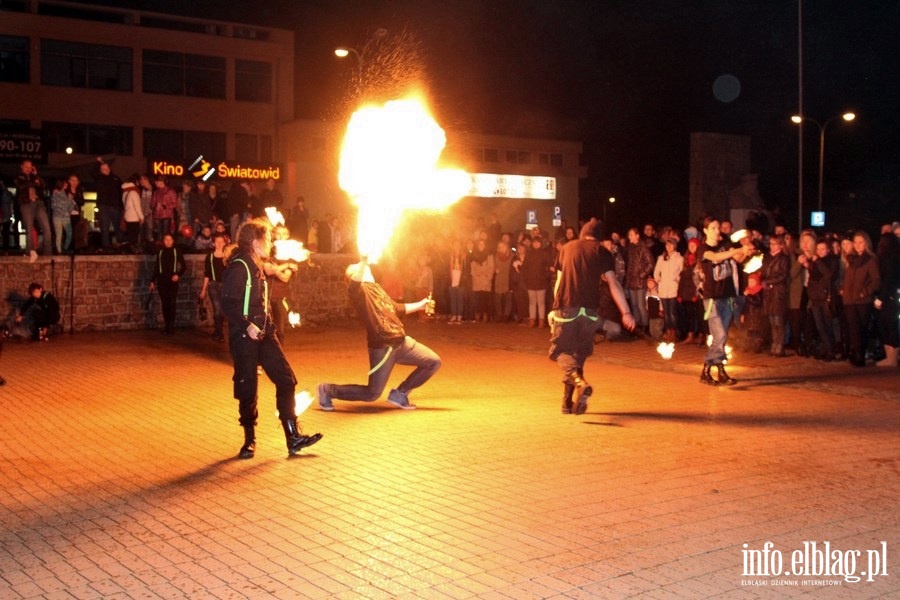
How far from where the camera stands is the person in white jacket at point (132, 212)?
22.3 m

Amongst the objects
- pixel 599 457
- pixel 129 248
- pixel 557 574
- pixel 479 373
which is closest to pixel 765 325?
pixel 479 373

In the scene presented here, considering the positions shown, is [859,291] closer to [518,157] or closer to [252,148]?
[252,148]

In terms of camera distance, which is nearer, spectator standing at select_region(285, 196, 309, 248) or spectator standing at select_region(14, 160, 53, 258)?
spectator standing at select_region(14, 160, 53, 258)

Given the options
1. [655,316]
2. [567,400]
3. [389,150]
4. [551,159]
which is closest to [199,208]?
[389,150]

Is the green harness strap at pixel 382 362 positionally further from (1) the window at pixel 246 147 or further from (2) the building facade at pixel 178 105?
→ (1) the window at pixel 246 147

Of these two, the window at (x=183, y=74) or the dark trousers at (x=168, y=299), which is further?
the window at (x=183, y=74)

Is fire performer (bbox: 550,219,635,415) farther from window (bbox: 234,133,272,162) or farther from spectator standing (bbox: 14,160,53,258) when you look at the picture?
window (bbox: 234,133,272,162)

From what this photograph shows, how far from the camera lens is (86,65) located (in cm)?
4888

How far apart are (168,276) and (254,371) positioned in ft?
38.9

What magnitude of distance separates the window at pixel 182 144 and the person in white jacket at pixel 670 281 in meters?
38.2

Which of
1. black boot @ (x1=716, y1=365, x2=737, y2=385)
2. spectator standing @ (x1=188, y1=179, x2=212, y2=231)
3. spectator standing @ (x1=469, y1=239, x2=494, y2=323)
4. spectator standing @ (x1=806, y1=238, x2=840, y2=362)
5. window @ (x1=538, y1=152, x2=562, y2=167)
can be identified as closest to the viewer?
black boot @ (x1=716, y1=365, x2=737, y2=385)

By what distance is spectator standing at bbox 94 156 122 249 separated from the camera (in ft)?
72.4

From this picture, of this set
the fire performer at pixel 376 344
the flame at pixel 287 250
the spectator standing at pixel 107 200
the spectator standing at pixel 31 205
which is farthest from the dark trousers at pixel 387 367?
the spectator standing at pixel 107 200

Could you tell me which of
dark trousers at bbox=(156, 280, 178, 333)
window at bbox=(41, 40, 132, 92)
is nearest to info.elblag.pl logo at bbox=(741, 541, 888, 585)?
dark trousers at bbox=(156, 280, 178, 333)
